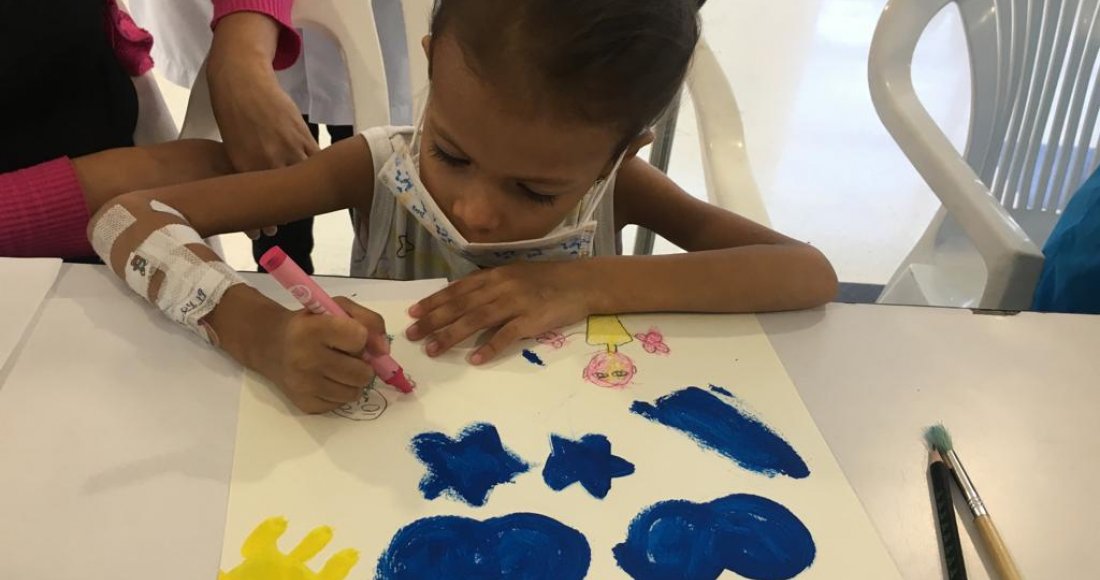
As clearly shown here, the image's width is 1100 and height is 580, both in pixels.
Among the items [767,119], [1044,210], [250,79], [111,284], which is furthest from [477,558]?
[767,119]

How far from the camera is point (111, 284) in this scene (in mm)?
629

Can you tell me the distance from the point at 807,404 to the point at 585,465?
0.18 meters

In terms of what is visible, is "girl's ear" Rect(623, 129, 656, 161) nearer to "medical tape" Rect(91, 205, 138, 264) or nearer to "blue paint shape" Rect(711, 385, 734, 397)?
"blue paint shape" Rect(711, 385, 734, 397)

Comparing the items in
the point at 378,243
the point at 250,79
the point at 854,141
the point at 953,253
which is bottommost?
the point at 854,141

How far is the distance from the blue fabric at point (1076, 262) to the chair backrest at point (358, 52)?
2.45 feet

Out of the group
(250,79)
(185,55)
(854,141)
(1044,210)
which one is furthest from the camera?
(854,141)

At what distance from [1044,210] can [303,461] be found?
4.13ft

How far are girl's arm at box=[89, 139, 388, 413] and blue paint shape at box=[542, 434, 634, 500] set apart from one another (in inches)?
5.2

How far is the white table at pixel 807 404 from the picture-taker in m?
0.44

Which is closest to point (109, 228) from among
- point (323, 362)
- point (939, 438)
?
point (323, 362)

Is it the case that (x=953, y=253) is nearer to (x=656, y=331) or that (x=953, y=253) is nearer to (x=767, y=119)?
(x=656, y=331)

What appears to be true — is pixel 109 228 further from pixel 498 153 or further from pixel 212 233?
pixel 498 153

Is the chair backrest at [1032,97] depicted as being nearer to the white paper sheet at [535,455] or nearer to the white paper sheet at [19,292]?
the white paper sheet at [535,455]

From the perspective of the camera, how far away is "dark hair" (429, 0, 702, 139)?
0.55 metres
